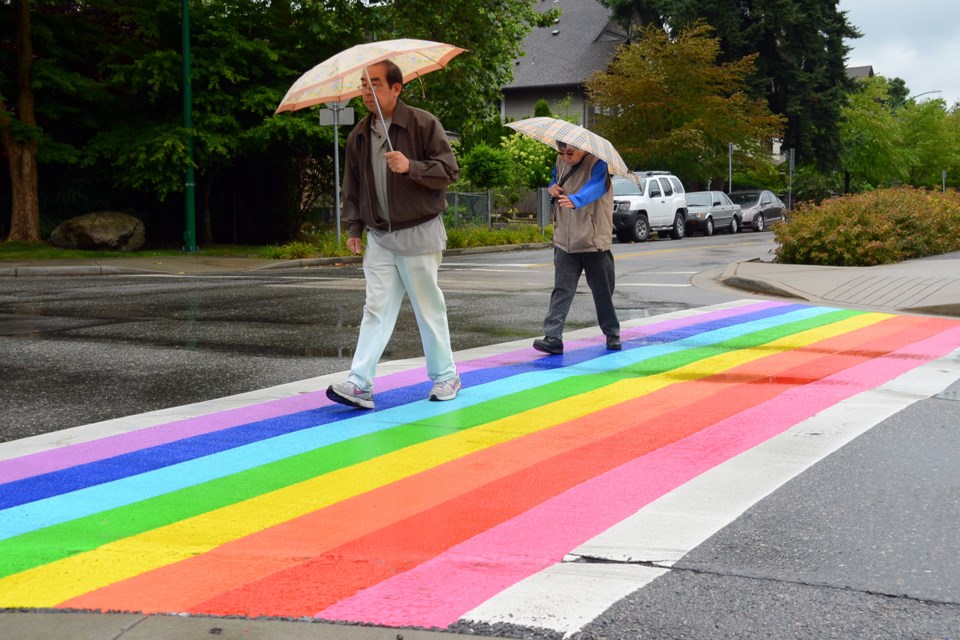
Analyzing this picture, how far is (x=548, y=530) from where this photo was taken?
4125 millimetres

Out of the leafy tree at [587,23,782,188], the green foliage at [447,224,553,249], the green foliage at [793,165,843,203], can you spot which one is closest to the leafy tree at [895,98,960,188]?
the green foliage at [793,165,843,203]

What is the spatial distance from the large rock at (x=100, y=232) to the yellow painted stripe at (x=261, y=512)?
1793cm

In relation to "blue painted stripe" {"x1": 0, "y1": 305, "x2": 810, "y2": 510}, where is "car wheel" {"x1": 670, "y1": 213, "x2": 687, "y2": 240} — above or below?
above

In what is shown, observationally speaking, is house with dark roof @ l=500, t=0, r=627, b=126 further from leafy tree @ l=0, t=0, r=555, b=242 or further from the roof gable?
leafy tree @ l=0, t=0, r=555, b=242

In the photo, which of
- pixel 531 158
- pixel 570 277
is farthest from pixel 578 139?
pixel 531 158

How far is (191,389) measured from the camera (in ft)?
23.6

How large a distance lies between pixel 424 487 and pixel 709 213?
32.3m

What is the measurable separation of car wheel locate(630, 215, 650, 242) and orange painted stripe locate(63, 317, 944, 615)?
23.9m

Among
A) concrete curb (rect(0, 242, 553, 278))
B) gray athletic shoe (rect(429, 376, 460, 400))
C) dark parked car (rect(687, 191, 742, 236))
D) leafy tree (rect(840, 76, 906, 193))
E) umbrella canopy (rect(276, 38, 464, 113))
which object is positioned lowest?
gray athletic shoe (rect(429, 376, 460, 400))

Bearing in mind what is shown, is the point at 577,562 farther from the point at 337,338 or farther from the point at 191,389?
the point at 337,338

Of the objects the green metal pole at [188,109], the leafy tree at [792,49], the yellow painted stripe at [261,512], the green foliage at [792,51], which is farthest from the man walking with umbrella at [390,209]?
the leafy tree at [792,49]

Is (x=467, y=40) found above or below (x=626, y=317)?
above

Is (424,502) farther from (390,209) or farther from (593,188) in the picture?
(593,188)

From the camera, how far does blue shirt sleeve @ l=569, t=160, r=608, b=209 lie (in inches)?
316
